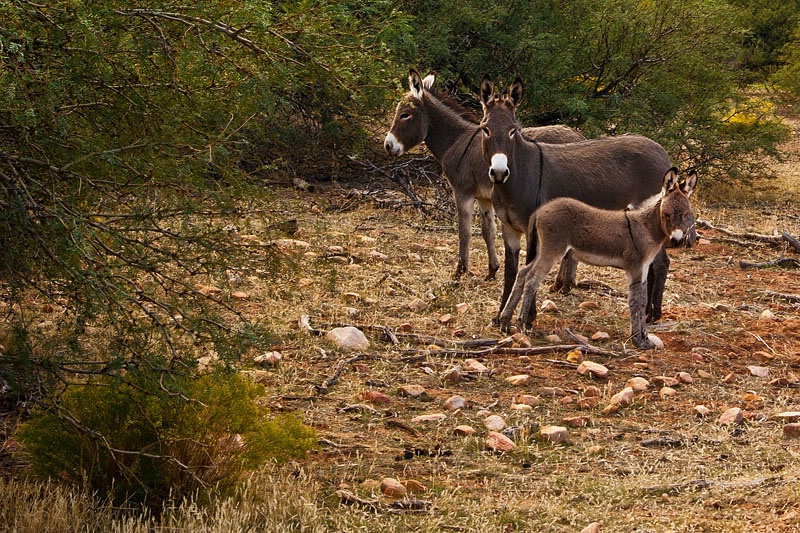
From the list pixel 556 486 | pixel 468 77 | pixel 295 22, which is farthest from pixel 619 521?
pixel 468 77

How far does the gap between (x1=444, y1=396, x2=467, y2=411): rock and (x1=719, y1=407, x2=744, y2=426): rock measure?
1.66 metres

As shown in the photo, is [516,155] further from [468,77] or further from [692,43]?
[692,43]

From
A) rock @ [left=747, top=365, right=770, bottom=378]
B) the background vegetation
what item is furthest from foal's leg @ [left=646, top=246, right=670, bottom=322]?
the background vegetation

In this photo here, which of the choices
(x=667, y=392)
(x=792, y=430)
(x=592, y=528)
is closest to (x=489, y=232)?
(x=667, y=392)

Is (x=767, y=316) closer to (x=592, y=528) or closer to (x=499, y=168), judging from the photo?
(x=499, y=168)

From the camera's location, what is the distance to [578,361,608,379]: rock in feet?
24.1

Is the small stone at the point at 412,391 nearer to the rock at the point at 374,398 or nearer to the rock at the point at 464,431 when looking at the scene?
the rock at the point at 374,398

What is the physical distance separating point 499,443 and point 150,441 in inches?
80.6

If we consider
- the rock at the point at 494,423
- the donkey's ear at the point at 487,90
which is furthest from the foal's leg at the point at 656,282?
the rock at the point at 494,423

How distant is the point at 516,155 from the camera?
877 centimetres

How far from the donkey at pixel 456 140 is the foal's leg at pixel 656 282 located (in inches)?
69.8

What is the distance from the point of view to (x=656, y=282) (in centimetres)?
880

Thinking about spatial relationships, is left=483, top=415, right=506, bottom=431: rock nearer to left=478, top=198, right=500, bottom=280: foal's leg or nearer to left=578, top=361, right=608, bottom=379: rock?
left=578, top=361, right=608, bottom=379: rock

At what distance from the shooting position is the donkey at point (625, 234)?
25.9 feet
